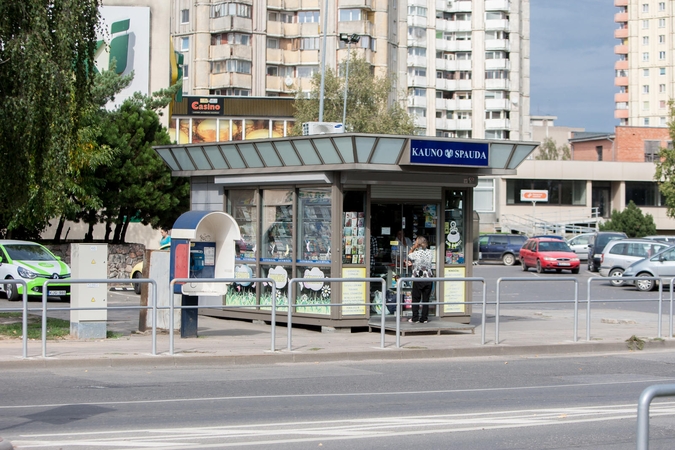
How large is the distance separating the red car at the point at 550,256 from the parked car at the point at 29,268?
80.9 ft

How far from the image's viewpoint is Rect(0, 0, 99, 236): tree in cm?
1541

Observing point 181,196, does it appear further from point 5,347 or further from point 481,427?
point 481,427

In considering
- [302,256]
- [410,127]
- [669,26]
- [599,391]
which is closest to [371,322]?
[302,256]

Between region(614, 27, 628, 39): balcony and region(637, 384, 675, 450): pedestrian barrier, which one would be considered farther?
region(614, 27, 628, 39): balcony

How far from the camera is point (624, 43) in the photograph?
126 meters

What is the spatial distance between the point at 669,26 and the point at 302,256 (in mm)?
112825

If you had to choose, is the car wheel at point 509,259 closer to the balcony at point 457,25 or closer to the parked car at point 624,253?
the parked car at point 624,253

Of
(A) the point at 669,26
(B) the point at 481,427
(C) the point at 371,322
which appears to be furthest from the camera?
(A) the point at 669,26

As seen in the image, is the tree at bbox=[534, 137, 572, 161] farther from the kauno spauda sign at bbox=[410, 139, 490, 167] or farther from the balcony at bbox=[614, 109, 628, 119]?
the kauno spauda sign at bbox=[410, 139, 490, 167]

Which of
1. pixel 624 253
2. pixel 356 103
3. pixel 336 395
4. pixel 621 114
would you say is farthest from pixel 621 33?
pixel 336 395

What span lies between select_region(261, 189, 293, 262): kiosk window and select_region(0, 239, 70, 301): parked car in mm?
6996

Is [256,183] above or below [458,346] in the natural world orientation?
above

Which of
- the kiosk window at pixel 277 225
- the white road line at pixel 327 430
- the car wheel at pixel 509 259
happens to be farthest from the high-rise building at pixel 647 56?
the white road line at pixel 327 430

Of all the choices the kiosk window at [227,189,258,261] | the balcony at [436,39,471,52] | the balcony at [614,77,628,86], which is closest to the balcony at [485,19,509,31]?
the balcony at [436,39,471,52]
